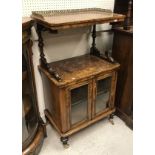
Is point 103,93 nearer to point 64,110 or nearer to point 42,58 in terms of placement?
point 64,110

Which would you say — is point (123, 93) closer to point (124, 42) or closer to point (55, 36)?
point (124, 42)

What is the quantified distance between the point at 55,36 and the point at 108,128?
113 cm

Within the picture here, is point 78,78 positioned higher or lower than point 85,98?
higher

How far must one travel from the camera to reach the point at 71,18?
52.6 inches

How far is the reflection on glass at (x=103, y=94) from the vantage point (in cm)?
169

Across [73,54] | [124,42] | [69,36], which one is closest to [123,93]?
[124,42]

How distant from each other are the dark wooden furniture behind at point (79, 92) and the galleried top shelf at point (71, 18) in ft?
1.40

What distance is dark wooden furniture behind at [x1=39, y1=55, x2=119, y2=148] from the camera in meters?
1.46

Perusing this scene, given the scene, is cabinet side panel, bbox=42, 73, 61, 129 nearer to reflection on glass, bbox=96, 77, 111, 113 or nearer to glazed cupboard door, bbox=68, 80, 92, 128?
glazed cupboard door, bbox=68, 80, 92, 128

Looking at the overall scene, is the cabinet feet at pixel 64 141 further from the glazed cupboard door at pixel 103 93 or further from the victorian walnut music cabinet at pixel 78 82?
the glazed cupboard door at pixel 103 93

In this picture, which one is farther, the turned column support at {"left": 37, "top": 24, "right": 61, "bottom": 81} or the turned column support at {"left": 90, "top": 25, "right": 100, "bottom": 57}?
the turned column support at {"left": 90, "top": 25, "right": 100, "bottom": 57}

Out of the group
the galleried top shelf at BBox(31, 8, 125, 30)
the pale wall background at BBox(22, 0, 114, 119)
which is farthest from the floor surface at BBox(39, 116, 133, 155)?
the galleried top shelf at BBox(31, 8, 125, 30)
